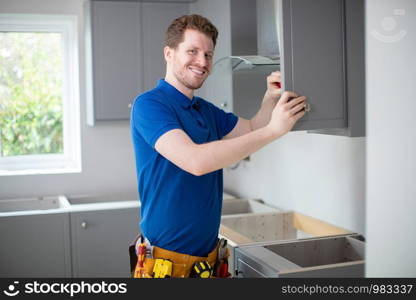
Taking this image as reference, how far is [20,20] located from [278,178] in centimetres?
211

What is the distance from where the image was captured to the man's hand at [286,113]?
1740 mm

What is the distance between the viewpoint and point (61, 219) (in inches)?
137

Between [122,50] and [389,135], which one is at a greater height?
[122,50]

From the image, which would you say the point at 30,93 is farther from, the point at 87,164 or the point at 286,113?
the point at 286,113

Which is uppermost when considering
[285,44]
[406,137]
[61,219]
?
[285,44]

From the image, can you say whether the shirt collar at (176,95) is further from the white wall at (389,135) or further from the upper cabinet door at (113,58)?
the upper cabinet door at (113,58)

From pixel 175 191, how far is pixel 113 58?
2039 millimetres

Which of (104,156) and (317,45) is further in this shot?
(104,156)

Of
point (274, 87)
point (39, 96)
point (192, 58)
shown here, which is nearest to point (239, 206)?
point (274, 87)

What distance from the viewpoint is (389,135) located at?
126 centimetres

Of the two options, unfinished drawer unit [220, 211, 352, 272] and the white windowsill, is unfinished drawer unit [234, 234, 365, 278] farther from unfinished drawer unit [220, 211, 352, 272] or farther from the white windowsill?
the white windowsill

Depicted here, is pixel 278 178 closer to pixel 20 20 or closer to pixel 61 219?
pixel 61 219

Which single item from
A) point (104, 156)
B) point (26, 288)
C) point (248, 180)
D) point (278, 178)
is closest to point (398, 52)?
point (26, 288)

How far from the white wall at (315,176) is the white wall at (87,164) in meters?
0.96
